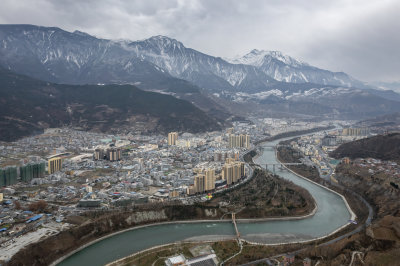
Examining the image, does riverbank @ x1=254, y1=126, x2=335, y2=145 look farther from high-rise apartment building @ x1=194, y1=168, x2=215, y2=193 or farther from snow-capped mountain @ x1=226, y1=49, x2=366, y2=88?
snow-capped mountain @ x1=226, y1=49, x2=366, y2=88

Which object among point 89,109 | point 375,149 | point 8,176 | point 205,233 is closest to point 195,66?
point 89,109

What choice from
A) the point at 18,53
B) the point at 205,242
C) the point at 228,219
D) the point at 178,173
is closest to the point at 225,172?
the point at 178,173

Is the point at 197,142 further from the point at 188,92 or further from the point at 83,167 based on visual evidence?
the point at 188,92

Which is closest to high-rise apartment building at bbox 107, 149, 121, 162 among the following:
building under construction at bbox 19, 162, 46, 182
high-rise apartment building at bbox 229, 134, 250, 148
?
building under construction at bbox 19, 162, 46, 182

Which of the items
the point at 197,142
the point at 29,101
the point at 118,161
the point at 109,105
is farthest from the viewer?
the point at 109,105

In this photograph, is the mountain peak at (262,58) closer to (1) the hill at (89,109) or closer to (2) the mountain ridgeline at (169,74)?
(2) the mountain ridgeline at (169,74)
